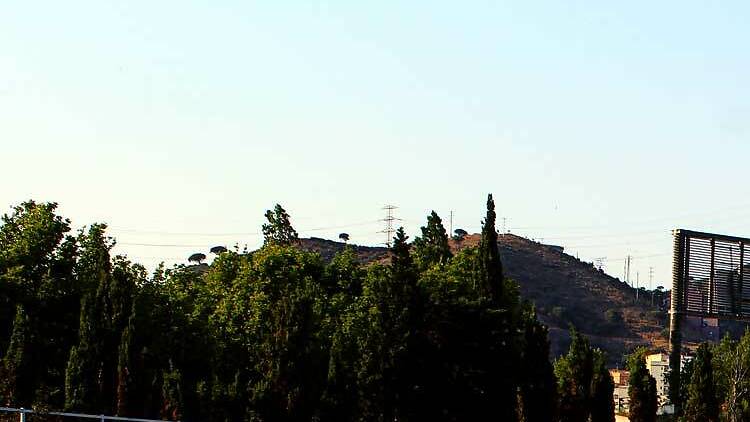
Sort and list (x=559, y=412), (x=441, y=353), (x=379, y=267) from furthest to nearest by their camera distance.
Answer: (x=379, y=267) < (x=559, y=412) < (x=441, y=353)

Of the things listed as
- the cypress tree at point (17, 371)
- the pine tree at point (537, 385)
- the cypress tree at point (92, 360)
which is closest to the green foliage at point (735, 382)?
the pine tree at point (537, 385)

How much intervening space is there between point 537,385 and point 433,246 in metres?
21.4

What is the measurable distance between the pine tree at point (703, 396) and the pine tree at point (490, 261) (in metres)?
9.27

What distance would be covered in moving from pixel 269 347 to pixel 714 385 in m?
21.7

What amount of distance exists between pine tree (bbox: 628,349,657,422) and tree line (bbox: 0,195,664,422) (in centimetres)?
136

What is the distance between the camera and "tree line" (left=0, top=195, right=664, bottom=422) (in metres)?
41.1

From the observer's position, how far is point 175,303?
183 ft

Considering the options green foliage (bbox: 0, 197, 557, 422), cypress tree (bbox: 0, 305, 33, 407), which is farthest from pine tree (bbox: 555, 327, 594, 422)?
cypress tree (bbox: 0, 305, 33, 407)

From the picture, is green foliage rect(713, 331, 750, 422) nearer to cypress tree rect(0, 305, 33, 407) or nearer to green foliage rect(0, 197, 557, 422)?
green foliage rect(0, 197, 557, 422)

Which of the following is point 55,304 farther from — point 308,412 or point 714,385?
point 714,385

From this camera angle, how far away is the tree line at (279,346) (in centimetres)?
4109

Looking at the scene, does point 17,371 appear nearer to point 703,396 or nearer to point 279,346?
point 279,346

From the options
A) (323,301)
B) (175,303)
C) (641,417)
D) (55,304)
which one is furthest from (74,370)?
(641,417)

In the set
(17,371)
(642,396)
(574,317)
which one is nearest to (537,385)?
(642,396)
